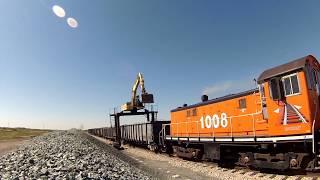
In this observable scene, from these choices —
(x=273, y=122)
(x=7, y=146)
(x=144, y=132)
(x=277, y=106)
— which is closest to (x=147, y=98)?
(x=144, y=132)

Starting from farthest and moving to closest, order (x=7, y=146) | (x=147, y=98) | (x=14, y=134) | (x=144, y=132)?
(x=14, y=134) → (x=7, y=146) → (x=147, y=98) → (x=144, y=132)

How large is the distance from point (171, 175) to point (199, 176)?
1.30m

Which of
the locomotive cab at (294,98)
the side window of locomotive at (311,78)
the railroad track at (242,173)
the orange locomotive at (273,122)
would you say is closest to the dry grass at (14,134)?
the railroad track at (242,173)

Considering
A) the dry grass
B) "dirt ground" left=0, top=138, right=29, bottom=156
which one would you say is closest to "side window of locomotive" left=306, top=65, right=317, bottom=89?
"dirt ground" left=0, top=138, right=29, bottom=156

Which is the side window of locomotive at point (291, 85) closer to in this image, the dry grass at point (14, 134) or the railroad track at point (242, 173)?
the railroad track at point (242, 173)

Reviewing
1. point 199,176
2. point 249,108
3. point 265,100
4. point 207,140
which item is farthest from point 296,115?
point 207,140

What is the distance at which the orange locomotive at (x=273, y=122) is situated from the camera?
1148 centimetres

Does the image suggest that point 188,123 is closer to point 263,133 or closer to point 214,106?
point 214,106

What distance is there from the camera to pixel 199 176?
13852 mm

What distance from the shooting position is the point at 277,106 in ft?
40.8

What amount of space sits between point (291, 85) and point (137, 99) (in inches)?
1137

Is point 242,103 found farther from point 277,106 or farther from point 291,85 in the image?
point 291,85

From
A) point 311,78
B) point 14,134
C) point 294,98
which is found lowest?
point 294,98

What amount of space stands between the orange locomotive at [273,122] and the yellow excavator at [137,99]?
66.6 feet
